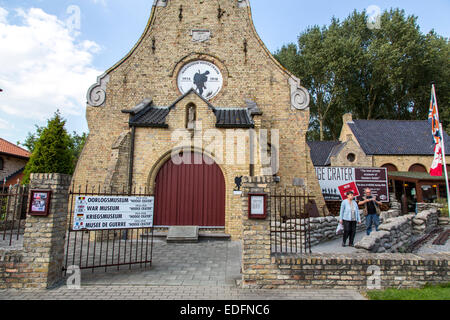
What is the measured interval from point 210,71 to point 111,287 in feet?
32.0

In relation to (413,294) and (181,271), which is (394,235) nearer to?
(413,294)

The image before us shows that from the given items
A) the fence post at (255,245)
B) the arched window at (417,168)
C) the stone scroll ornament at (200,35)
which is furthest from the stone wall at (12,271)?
the arched window at (417,168)

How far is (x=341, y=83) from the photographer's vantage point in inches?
1150

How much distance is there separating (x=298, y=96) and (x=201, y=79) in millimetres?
4599

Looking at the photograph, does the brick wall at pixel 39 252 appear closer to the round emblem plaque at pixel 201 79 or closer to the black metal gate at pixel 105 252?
the black metal gate at pixel 105 252

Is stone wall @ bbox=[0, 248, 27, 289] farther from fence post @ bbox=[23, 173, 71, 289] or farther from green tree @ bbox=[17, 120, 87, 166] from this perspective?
green tree @ bbox=[17, 120, 87, 166]

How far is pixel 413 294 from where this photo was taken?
166 inches

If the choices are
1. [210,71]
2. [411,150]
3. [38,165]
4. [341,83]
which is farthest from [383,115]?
[38,165]

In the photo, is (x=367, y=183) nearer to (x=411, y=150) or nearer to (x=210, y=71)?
(x=411, y=150)

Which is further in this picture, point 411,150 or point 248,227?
point 411,150

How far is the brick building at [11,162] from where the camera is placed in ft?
72.5

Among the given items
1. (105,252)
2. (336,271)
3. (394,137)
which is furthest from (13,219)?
(394,137)

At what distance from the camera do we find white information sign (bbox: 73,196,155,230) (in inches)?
203

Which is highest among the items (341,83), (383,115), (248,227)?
(341,83)
